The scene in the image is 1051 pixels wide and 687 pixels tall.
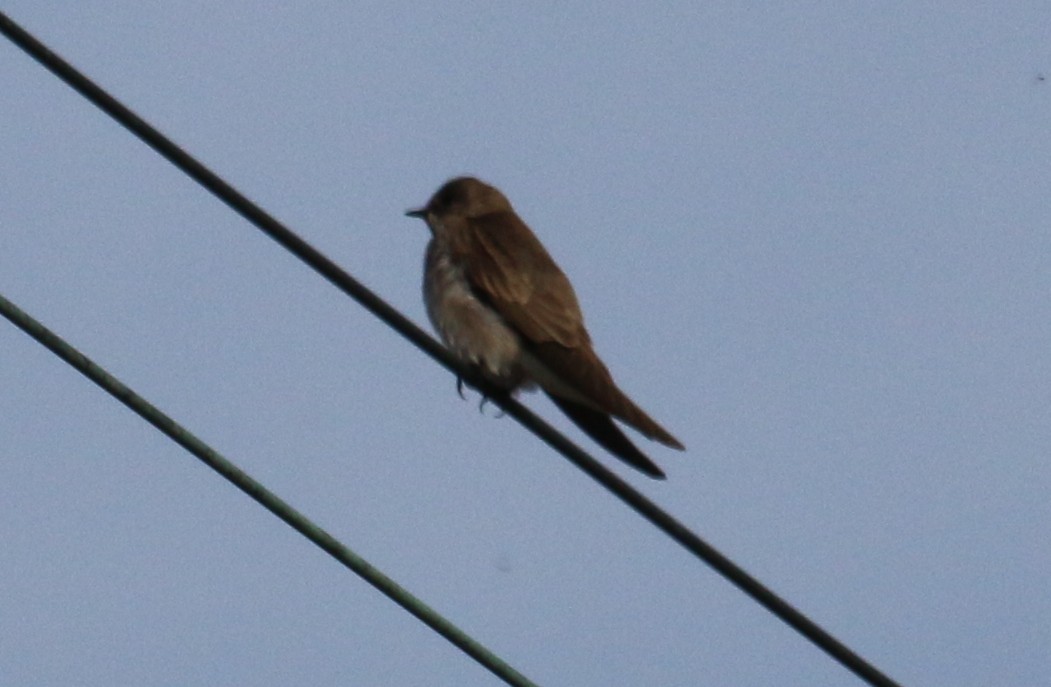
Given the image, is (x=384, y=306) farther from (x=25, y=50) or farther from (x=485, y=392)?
(x=485, y=392)

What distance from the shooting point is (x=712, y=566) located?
5.41 m

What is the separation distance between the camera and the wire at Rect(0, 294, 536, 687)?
209 inches

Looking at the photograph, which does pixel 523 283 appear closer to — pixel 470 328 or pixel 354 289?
pixel 470 328

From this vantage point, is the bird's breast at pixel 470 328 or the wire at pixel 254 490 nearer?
the wire at pixel 254 490

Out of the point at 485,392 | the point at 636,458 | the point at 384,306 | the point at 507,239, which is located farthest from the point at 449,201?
the point at 384,306

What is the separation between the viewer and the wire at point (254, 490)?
17.4 ft

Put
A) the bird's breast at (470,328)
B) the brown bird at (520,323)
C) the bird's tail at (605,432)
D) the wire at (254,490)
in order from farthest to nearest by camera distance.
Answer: the bird's breast at (470,328) → the brown bird at (520,323) → the bird's tail at (605,432) → the wire at (254,490)

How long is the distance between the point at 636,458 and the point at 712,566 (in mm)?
2597

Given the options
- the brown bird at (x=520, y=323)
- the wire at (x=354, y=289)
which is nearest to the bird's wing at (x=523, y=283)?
the brown bird at (x=520, y=323)

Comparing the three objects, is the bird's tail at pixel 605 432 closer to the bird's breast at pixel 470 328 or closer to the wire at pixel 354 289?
the bird's breast at pixel 470 328

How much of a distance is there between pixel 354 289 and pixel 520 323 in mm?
3044

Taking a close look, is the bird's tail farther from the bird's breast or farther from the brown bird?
the bird's breast

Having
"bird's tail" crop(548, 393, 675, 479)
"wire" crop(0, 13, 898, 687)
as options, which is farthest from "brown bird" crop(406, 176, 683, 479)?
"wire" crop(0, 13, 898, 687)

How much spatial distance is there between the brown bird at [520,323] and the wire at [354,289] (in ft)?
6.91
